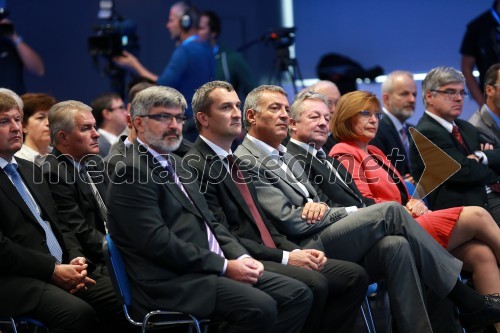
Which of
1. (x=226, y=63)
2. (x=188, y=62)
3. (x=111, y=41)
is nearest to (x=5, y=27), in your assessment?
(x=111, y=41)

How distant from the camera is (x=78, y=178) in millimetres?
4480

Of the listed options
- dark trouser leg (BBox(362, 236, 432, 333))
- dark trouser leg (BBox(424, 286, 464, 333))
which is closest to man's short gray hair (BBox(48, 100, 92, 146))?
dark trouser leg (BBox(362, 236, 432, 333))

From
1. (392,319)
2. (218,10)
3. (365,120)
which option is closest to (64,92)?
(218,10)

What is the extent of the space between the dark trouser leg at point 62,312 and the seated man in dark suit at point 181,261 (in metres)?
0.24

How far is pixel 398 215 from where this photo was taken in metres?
4.52

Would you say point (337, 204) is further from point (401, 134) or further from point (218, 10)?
point (218, 10)

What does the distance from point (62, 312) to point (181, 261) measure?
0.55m

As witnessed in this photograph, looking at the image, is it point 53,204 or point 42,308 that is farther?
point 53,204

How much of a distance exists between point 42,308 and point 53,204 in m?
0.62

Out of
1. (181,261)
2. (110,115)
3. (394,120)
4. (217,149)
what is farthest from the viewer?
(394,120)

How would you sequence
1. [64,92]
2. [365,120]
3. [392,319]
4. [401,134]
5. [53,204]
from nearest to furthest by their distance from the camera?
[53,204] < [392,319] < [365,120] < [401,134] < [64,92]

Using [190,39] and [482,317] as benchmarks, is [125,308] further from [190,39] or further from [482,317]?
[190,39]

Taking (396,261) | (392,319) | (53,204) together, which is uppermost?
(53,204)

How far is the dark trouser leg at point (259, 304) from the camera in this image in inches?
147
